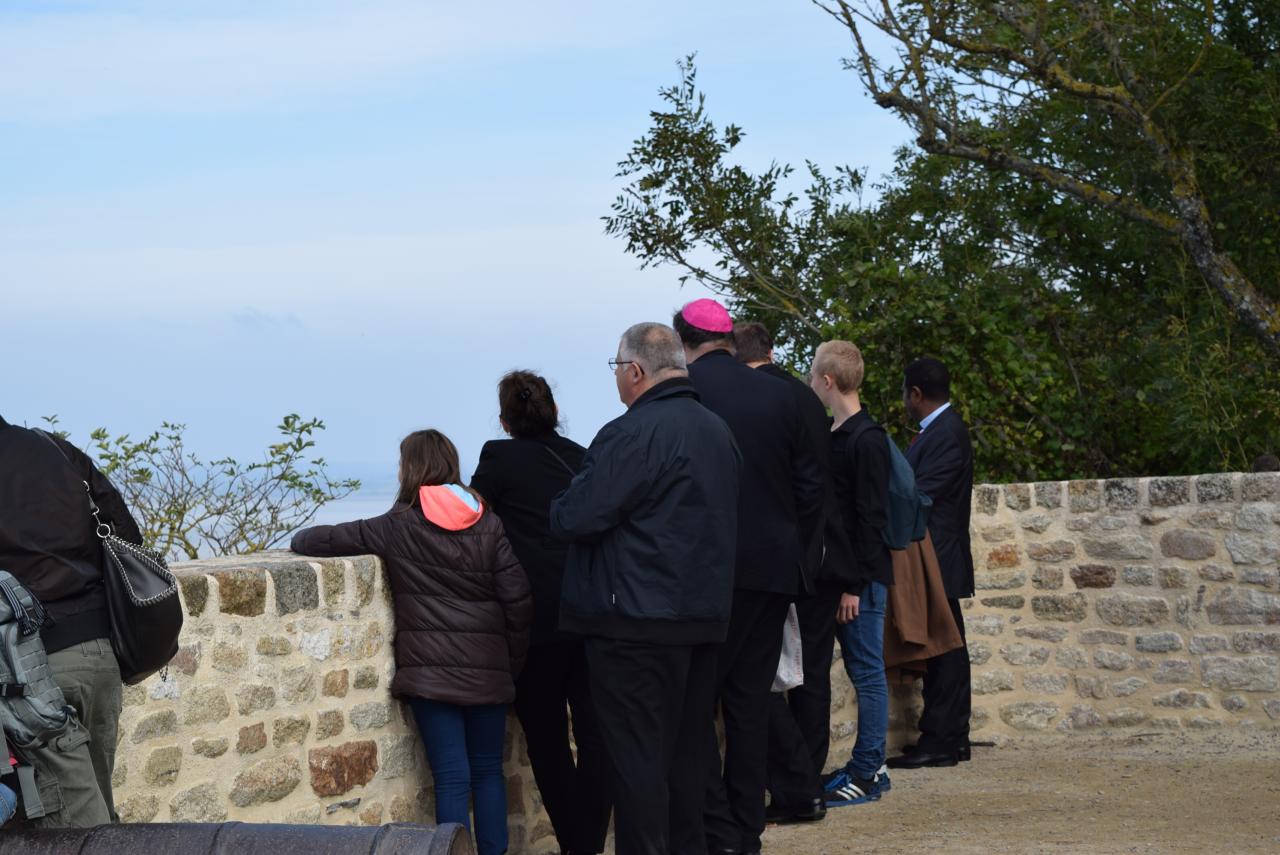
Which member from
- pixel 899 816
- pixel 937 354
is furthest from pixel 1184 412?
pixel 899 816

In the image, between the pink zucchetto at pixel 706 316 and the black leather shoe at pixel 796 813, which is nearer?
the pink zucchetto at pixel 706 316

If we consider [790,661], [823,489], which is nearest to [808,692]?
[790,661]

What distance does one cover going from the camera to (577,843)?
18.4 feet

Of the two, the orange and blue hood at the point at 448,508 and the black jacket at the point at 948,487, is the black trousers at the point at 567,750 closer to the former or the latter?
the orange and blue hood at the point at 448,508

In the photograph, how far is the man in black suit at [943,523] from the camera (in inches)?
292

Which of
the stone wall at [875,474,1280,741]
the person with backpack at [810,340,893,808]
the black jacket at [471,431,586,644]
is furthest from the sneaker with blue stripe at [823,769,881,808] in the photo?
the black jacket at [471,431,586,644]

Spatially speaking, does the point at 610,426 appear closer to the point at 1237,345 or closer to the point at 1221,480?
the point at 1221,480

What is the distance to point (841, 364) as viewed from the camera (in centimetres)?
645

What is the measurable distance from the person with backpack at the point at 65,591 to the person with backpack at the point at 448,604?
1498 mm

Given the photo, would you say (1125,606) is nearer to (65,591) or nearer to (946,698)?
(946,698)

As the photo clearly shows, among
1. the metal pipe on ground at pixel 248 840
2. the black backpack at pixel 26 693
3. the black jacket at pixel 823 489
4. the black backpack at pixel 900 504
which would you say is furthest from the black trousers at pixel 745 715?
the metal pipe on ground at pixel 248 840

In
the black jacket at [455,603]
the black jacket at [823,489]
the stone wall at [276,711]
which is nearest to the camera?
the stone wall at [276,711]

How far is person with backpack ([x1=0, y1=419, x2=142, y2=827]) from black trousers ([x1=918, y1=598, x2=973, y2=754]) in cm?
474

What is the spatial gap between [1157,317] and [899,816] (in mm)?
6330
